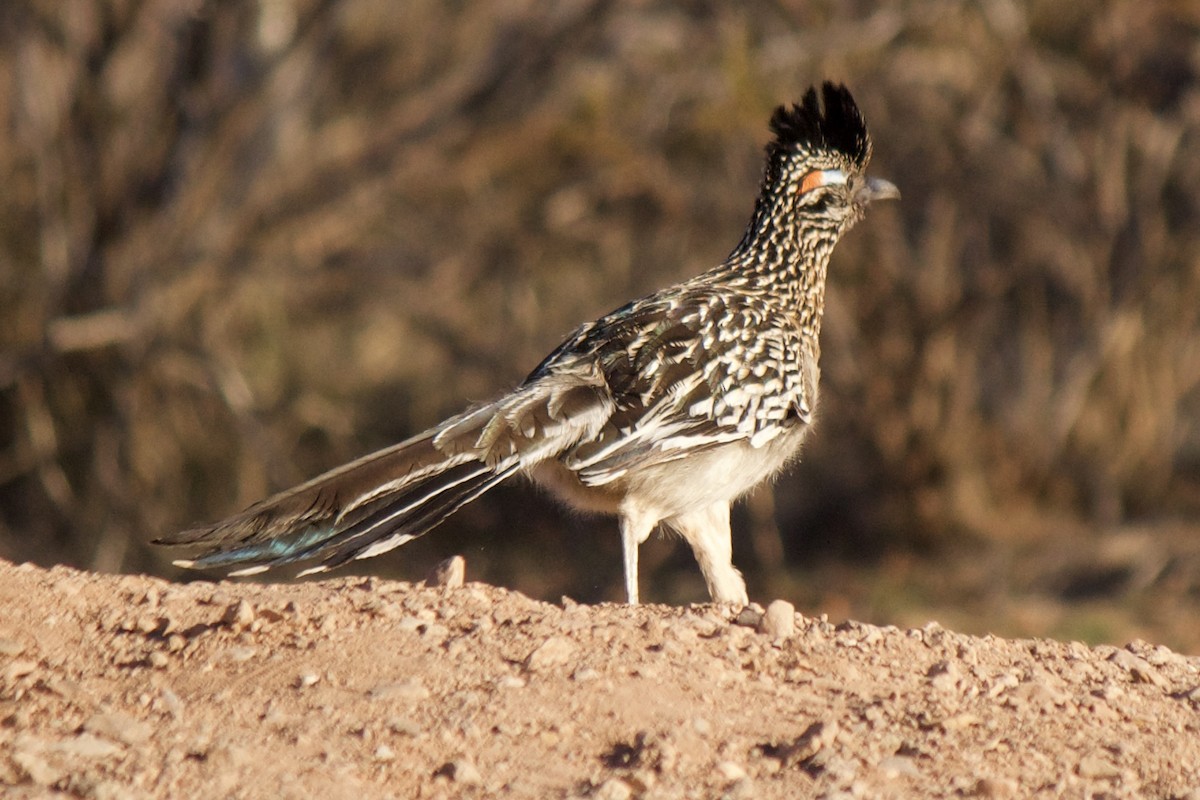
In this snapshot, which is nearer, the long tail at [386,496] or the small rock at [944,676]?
the small rock at [944,676]

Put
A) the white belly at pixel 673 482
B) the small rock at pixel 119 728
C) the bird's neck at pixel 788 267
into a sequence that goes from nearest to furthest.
→ the small rock at pixel 119 728 < the white belly at pixel 673 482 < the bird's neck at pixel 788 267

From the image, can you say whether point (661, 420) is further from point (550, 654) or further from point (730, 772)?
point (730, 772)

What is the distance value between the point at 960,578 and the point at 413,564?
5760 millimetres

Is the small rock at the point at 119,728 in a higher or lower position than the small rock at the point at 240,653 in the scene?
higher

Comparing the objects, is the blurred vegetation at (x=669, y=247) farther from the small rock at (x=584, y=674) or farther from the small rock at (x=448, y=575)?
the small rock at (x=584, y=674)

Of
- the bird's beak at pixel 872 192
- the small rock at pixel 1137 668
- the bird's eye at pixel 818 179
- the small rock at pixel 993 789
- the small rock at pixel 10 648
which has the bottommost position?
the small rock at pixel 1137 668

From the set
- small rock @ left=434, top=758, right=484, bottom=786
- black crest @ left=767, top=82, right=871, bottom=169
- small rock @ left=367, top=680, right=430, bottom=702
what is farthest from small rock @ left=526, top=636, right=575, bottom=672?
black crest @ left=767, top=82, right=871, bottom=169

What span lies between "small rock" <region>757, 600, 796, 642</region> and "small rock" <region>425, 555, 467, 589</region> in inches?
44.3

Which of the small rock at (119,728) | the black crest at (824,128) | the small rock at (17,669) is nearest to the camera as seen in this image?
the small rock at (119,728)

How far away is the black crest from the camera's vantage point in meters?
8.22

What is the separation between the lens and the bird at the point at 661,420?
5.97 metres

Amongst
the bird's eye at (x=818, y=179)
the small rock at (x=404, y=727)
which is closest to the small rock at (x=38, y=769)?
the small rock at (x=404, y=727)

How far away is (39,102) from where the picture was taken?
46.9ft

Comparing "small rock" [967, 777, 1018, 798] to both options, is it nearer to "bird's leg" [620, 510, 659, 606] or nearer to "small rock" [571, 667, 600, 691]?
"small rock" [571, 667, 600, 691]
